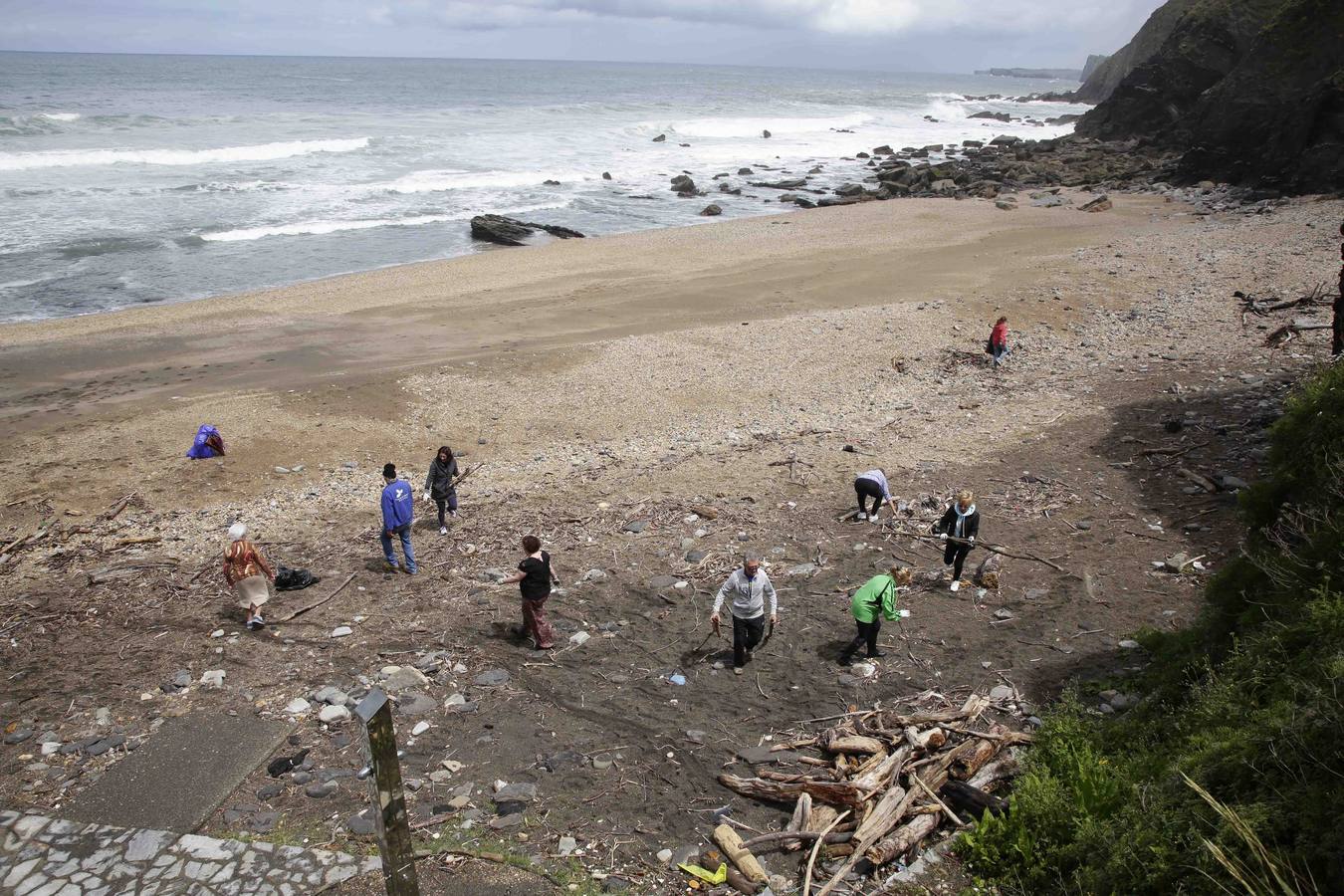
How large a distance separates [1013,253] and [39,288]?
28879 millimetres

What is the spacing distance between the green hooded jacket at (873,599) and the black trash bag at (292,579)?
6.12m

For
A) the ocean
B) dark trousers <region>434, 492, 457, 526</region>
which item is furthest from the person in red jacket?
the ocean

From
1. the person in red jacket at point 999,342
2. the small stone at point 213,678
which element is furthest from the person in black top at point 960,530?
the person in red jacket at point 999,342

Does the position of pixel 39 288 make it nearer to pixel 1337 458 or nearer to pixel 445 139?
pixel 1337 458

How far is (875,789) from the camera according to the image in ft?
20.0

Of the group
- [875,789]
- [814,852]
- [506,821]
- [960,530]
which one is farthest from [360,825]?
[960,530]

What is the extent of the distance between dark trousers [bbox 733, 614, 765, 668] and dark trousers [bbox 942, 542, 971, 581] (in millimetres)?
2519

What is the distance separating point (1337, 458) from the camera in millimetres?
6414

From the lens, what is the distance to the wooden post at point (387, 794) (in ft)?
13.9

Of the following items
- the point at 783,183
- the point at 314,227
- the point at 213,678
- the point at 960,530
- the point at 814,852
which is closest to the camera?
the point at 814,852

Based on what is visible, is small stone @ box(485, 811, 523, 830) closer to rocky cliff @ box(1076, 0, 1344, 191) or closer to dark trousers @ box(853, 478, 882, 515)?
dark trousers @ box(853, 478, 882, 515)

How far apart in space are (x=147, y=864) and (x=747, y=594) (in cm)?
496

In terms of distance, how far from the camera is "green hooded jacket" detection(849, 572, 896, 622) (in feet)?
26.5

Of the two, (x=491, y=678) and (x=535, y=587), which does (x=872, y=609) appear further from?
(x=491, y=678)
